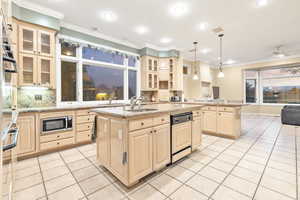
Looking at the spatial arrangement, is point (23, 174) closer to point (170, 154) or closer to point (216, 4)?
point (170, 154)

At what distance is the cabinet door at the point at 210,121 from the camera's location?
3.99 metres

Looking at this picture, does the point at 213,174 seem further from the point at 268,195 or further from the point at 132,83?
the point at 132,83

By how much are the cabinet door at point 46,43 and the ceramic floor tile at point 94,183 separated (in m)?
2.82

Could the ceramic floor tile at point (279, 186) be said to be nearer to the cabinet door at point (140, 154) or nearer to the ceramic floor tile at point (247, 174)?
the ceramic floor tile at point (247, 174)

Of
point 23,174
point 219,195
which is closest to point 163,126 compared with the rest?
point 219,195

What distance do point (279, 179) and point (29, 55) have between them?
4923 mm

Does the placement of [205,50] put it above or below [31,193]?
above

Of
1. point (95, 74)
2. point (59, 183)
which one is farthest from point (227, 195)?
point (95, 74)

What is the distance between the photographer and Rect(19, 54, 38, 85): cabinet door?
2.78 metres

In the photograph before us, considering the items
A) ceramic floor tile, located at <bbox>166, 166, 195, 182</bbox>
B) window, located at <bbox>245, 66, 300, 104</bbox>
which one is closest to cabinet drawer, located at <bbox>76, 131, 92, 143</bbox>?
ceramic floor tile, located at <bbox>166, 166, 195, 182</bbox>

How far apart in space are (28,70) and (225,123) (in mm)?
4924

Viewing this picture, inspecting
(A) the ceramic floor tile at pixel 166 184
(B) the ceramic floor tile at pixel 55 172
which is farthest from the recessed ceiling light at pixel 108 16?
(A) the ceramic floor tile at pixel 166 184

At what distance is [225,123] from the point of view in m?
3.77

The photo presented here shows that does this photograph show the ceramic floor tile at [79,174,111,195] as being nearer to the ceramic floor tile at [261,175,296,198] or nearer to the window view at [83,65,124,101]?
the ceramic floor tile at [261,175,296,198]
